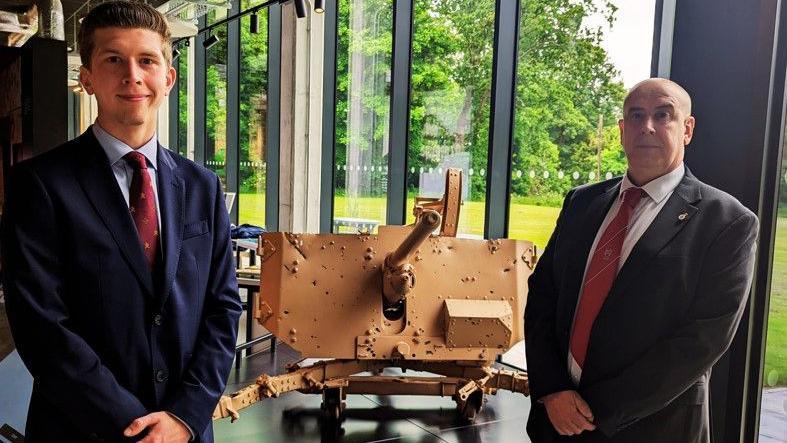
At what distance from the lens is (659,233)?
73.4 inches

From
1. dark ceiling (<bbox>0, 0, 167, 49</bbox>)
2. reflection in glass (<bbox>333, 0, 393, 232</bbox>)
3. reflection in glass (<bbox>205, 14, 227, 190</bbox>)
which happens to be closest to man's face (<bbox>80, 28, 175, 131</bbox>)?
dark ceiling (<bbox>0, 0, 167, 49</bbox>)

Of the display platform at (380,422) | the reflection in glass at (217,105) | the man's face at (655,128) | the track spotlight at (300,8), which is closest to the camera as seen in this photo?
the man's face at (655,128)

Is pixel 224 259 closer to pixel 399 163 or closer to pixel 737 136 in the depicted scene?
pixel 737 136

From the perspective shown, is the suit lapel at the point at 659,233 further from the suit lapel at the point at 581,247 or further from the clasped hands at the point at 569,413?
the clasped hands at the point at 569,413

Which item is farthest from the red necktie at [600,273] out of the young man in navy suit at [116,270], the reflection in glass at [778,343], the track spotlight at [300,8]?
the track spotlight at [300,8]

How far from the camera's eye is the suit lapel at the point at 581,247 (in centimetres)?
202

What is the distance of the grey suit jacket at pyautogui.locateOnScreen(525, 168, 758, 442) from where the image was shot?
1.79m

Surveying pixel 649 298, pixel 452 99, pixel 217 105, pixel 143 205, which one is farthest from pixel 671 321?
pixel 217 105

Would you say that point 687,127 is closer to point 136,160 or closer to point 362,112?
point 136,160

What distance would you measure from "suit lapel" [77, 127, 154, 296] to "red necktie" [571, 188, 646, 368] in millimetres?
1137

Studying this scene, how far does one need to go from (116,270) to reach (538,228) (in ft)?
13.1

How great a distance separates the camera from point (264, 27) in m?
10.2

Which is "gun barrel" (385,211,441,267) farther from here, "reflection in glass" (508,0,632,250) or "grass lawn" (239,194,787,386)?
"reflection in glass" (508,0,632,250)

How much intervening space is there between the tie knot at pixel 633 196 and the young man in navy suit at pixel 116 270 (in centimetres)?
114
